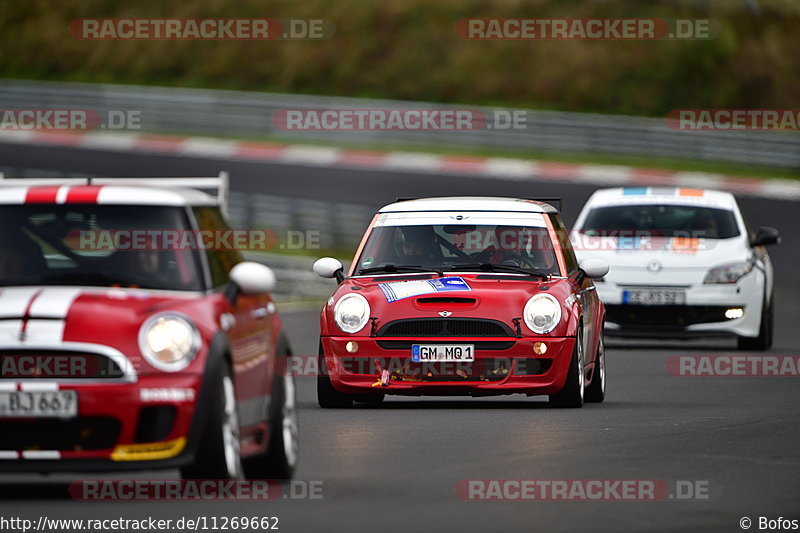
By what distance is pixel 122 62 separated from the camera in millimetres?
56625

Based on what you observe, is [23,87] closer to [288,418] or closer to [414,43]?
[414,43]

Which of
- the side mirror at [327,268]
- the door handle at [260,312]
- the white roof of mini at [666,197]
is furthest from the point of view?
the white roof of mini at [666,197]

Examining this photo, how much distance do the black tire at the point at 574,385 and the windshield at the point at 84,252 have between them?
4775 millimetres

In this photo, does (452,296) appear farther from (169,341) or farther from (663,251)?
(663,251)

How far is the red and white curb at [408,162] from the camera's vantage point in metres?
37.7

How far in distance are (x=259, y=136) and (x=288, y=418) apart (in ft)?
118

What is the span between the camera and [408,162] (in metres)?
41.5

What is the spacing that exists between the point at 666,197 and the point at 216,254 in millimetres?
11824

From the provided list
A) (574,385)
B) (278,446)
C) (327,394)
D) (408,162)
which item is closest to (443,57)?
(408,162)

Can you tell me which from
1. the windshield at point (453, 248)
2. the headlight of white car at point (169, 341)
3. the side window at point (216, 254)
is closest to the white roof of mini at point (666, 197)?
the windshield at point (453, 248)

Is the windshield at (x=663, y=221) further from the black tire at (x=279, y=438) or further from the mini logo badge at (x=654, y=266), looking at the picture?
the black tire at (x=279, y=438)

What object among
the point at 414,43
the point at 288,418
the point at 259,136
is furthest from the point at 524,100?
the point at 288,418

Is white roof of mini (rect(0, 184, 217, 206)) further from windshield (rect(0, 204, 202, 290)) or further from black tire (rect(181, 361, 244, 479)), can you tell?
black tire (rect(181, 361, 244, 479))

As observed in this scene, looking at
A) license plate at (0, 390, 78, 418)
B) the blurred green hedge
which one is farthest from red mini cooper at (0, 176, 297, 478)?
the blurred green hedge
